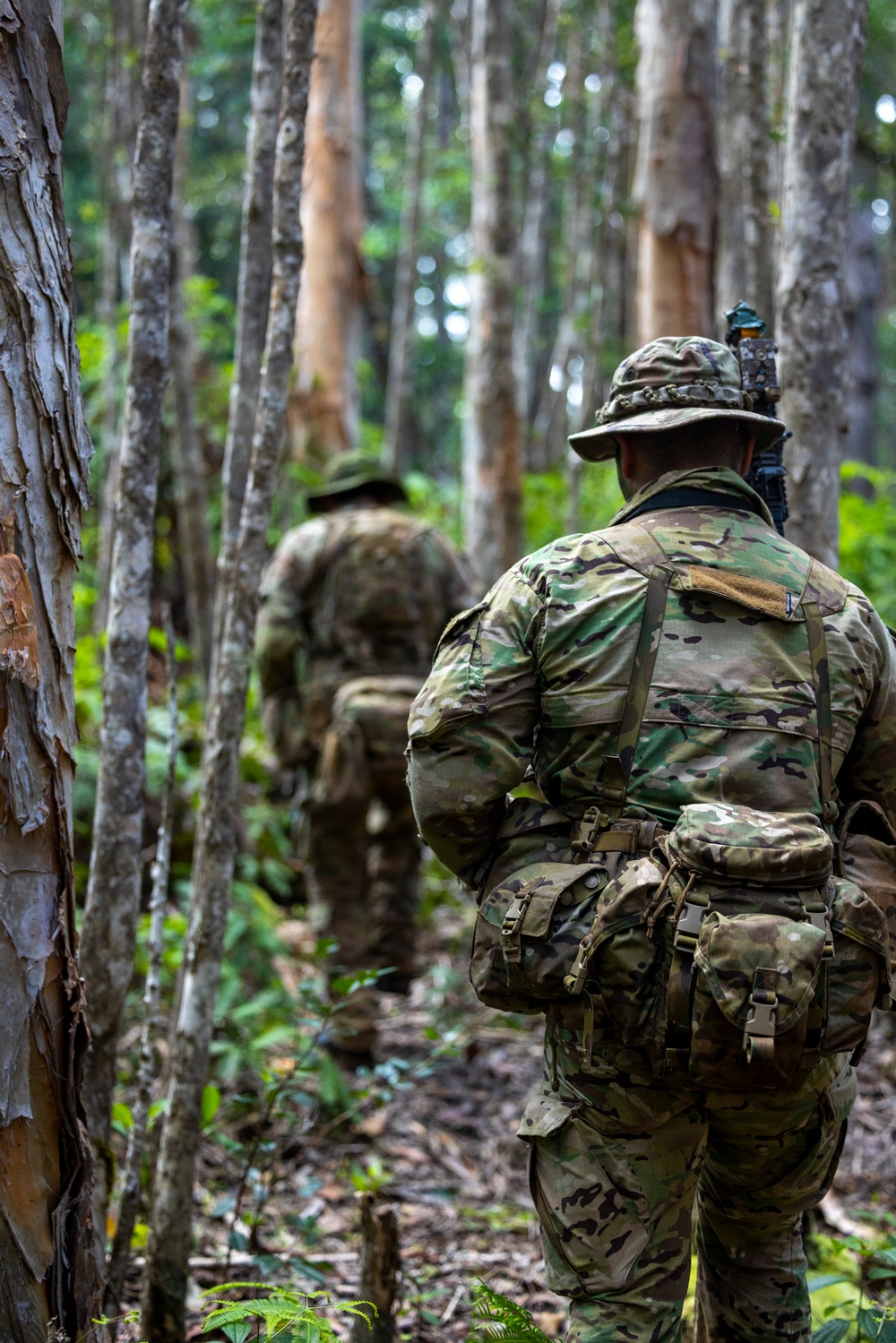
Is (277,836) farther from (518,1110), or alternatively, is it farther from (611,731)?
(611,731)

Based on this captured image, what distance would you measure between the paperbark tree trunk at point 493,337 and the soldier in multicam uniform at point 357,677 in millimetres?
1694

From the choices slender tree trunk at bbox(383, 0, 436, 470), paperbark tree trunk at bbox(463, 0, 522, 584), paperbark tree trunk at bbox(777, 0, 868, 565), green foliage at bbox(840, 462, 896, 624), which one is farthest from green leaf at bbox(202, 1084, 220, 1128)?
slender tree trunk at bbox(383, 0, 436, 470)

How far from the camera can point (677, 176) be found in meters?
6.45

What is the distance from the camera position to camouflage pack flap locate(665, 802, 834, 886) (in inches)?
80.4

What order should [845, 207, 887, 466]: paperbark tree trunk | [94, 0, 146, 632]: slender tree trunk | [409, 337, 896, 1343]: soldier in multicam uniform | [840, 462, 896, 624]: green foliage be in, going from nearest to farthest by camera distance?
[409, 337, 896, 1343]: soldier in multicam uniform, [840, 462, 896, 624]: green foliage, [94, 0, 146, 632]: slender tree trunk, [845, 207, 887, 466]: paperbark tree trunk

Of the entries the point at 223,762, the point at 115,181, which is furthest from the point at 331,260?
the point at 223,762

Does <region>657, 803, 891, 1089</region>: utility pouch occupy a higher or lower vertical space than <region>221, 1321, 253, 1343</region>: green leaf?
higher

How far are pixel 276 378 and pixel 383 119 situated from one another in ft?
78.6

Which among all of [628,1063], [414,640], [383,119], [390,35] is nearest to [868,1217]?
[628,1063]

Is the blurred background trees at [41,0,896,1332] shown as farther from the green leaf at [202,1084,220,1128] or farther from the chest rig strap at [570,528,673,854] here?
the chest rig strap at [570,528,673,854]

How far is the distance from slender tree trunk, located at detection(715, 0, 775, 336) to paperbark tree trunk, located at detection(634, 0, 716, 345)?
0.37ft

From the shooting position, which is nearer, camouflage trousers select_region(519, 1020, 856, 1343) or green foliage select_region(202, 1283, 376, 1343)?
green foliage select_region(202, 1283, 376, 1343)

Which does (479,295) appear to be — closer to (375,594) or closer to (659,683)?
(375,594)

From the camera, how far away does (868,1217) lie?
4.02 metres
